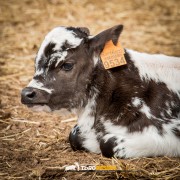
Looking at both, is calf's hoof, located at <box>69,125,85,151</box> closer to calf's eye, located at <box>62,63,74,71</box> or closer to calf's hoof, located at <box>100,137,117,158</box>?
calf's hoof, located at <box>100,137,117,158</box>

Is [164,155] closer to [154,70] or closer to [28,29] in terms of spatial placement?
[154,70]

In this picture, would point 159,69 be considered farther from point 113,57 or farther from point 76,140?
point 76,140

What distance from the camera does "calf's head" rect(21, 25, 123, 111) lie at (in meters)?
5.42

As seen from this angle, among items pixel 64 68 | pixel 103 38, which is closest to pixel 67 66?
pixel 64 68

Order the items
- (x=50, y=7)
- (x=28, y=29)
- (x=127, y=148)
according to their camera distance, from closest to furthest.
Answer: (x=127, y=148) → (x=28, y=29) → (x=50, y=7)

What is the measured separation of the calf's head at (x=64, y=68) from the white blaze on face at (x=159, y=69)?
0.41 metres

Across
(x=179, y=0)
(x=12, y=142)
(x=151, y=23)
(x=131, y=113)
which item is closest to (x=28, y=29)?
(x=151, y=23)

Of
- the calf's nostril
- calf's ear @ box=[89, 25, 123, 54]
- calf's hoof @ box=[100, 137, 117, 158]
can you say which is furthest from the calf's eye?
calf's hoof @ box=[100, 137, 117, 158]

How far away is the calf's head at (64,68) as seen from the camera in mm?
5418

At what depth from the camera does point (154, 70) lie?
18.6 ft

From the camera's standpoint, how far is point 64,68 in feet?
18.0

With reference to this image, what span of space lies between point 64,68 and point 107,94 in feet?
1.86

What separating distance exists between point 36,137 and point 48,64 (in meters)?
1.22

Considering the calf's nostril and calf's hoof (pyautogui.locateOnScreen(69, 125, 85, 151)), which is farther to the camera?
calf's hoof (pyautogui.locateOnScreen(69, 125, 85, 151))
